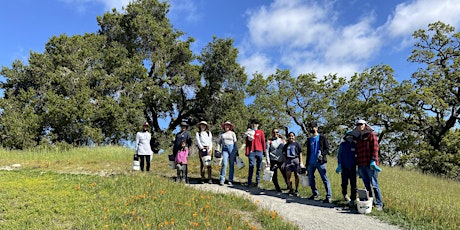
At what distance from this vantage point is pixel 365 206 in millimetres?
6715

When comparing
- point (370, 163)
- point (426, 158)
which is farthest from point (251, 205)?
point (426, 158)

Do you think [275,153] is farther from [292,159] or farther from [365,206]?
[365,206]

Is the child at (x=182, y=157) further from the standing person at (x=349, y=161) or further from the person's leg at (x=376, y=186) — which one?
the person's leg at (x=376, y=186)

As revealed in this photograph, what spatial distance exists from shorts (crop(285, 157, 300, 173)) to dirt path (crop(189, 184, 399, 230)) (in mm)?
701

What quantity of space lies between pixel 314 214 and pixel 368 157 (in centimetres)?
167

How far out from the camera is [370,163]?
690 cm

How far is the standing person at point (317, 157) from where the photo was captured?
25.7 feet

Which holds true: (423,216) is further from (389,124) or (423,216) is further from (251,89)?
(251,89)

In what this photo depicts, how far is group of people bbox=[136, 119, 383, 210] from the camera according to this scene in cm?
711

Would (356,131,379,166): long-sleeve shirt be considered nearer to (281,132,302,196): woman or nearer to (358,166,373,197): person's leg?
→ (358,166,373,197): person's leg

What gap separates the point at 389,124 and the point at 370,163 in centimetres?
2260

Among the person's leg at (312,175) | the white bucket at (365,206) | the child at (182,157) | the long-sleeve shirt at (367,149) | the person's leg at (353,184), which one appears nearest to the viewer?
the white bucket at (365,206)

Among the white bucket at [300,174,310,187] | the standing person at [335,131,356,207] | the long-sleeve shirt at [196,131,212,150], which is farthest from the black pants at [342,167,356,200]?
the long-sleeve shirt at [196,131,212,150]

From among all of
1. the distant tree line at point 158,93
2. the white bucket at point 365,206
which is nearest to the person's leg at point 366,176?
the white bucket at point 365,206
